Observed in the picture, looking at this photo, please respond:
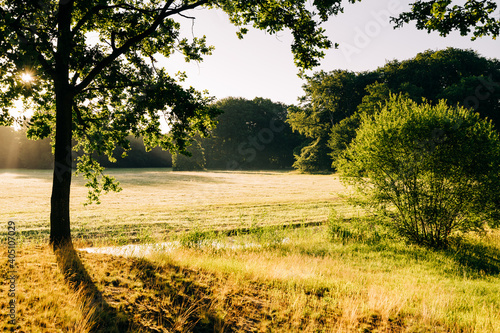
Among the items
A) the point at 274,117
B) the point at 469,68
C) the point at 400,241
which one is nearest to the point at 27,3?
the point at 400,241

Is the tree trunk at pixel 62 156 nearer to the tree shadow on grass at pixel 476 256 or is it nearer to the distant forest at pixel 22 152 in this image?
the tree shadow on grass at pixel 476 256

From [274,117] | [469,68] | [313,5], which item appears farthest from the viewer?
[274,117]

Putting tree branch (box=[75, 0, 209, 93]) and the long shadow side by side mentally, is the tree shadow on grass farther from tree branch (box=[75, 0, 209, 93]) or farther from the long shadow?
tree branch (box=[75, 0, 209, 93])

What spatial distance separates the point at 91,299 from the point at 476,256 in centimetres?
1247

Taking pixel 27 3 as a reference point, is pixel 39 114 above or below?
below

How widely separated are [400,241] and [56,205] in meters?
12.5

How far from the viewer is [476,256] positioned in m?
10.6

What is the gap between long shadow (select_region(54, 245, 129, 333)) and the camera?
13.9 feet

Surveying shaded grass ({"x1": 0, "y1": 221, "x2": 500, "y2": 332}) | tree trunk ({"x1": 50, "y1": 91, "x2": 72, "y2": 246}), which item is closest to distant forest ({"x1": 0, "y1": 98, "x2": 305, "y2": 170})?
tree trunk ({"x1": 50, "y1": 91, "x2": 72, "y2": 246})

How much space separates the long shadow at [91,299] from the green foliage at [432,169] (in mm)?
10533

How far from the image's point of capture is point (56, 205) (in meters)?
7.57

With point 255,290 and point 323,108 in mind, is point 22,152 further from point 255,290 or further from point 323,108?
point 255,290

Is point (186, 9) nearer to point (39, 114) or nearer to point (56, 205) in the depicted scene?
point (39, 114)

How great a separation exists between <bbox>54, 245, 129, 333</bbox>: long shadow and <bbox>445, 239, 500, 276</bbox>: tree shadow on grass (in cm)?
1038
